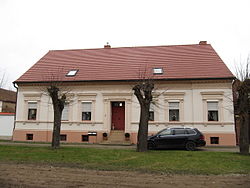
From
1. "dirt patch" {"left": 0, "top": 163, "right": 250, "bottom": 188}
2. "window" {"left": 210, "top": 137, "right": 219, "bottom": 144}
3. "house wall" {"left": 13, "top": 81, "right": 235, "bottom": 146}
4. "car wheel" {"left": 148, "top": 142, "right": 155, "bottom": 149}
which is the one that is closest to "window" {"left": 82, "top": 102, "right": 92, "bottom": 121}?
"house wall" {"left": 13, "top": 81, "right": 235, "bottom": 146}

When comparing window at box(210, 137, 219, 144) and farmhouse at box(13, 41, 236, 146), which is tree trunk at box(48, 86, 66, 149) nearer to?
farmhouse at box(13, 41, 236, 146)

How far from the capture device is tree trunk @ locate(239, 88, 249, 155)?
13.0 meters

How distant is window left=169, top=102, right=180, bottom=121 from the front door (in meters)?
4.22

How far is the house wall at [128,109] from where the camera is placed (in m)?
19.7

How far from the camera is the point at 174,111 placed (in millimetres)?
20656

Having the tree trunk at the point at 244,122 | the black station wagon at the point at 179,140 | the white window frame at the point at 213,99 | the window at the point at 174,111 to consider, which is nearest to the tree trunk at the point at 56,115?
the black station wagon at the point at 179,140

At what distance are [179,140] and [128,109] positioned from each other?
6262mm

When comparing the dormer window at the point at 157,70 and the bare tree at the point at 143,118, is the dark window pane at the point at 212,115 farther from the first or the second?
the bare tree at the point at 143,118

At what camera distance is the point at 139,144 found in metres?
13.9

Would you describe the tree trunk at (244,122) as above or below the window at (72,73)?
below

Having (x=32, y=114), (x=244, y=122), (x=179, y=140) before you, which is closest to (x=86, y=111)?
(x=32, y=114)

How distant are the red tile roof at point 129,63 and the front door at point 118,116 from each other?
98.0 inches

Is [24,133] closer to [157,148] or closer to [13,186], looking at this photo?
[157,148]

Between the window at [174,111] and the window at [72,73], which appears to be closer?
the window at [174,111]
